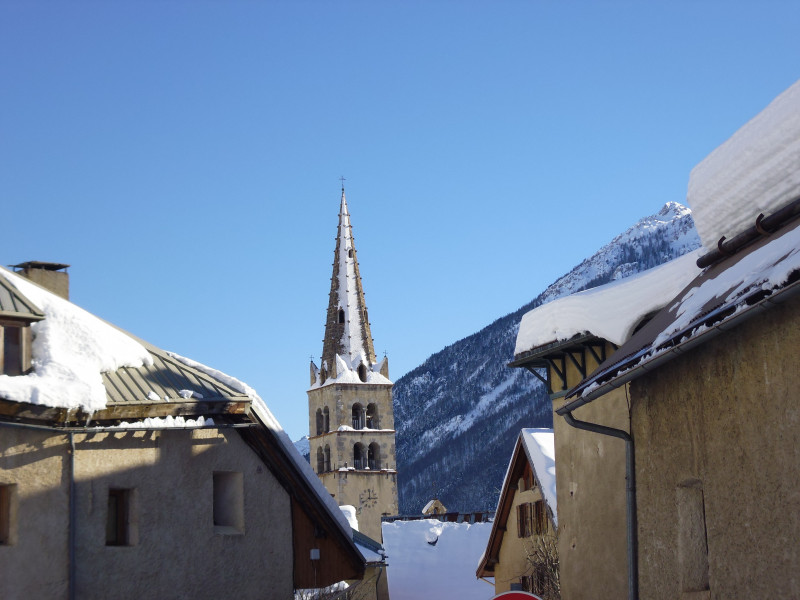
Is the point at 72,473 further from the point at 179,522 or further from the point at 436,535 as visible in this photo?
the point at 436,535

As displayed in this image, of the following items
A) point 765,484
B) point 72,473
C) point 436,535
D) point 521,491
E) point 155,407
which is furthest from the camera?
point 436,535

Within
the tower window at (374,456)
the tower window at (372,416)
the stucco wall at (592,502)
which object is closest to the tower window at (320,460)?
the tower window at (374,456)

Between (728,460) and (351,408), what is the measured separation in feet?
242

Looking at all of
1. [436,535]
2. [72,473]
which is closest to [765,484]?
[72,473]

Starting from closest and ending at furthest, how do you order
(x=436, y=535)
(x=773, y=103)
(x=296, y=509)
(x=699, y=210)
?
(x=773, y=103), (x=699, y=210), (x=296, y=509), (x=436, y=535)

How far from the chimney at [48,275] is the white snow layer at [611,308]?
6.88m

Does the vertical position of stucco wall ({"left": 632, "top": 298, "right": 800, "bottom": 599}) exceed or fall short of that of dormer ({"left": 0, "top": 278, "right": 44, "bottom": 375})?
it falls short

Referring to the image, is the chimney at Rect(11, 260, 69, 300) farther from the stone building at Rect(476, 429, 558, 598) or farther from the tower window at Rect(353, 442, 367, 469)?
the tower window at Rect(353, 442, 367, 469)

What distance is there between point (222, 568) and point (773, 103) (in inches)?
379

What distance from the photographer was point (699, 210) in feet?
41.9

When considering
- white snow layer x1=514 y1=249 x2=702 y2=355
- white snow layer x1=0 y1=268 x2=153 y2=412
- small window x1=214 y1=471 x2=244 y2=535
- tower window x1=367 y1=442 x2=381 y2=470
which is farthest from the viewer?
tower window x1=367 y1=442 x2=381 y2=470

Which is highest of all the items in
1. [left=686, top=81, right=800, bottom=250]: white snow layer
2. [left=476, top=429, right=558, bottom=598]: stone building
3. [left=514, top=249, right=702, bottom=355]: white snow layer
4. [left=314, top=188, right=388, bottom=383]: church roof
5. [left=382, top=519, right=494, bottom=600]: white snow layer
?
[left=314, top=188, right=388, bottom=383]: church roof

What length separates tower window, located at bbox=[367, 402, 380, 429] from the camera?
83.9 meters

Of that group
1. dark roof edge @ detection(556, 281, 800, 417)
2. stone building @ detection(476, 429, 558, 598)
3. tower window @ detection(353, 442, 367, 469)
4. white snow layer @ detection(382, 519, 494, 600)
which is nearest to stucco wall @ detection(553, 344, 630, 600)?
dark roof edge @ detection(556, 281, 800, 417)
